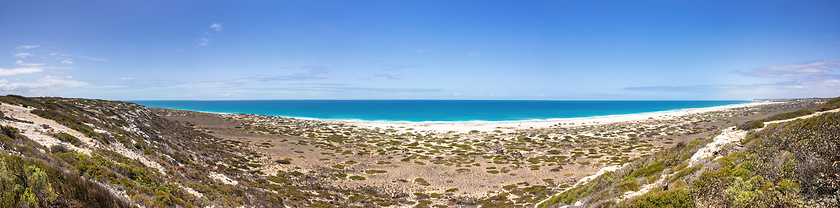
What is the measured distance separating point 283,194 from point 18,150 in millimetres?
11071

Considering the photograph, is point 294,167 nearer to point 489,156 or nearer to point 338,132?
point 489,156

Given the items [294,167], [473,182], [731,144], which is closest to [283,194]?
[294,167]

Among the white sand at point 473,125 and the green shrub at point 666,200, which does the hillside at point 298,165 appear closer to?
the green shrub at point 666,200

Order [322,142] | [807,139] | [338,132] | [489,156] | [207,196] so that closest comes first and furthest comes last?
[807,139]
[207,196]
[489,156]
[322,142]
[338,132]

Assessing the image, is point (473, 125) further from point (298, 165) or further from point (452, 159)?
point (298, 165)

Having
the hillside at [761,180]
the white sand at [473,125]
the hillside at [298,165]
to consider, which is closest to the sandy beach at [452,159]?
the hillside at [298,165]

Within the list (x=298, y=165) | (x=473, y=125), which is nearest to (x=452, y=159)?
(x=298, y=165)

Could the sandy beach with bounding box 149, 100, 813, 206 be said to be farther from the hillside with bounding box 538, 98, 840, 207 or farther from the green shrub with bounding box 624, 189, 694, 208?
the green shrub with bounding box 624, 189, 694, 208

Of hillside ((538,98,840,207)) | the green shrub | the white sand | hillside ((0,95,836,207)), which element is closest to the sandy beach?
hillside ((0,95,836,207))

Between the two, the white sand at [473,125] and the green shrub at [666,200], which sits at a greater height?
the green shrub at [666,200]

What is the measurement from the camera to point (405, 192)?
22578mm

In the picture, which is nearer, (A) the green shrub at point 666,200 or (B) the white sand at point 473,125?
(A) the green shrub at point 666,200

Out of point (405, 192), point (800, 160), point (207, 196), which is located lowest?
point (405, 192)

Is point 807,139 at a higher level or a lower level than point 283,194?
higher
